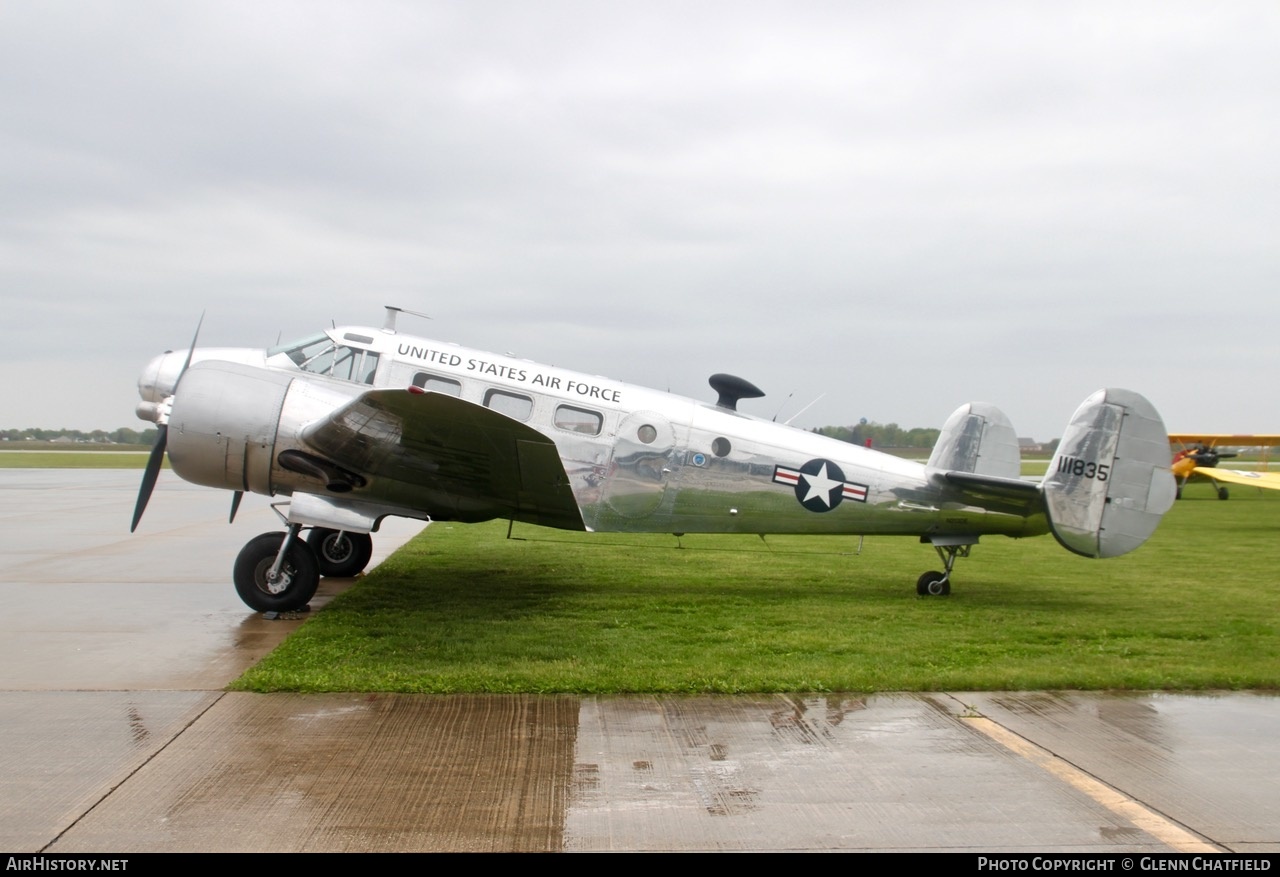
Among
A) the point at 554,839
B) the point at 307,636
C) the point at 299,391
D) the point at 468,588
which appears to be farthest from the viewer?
the point at 468,588

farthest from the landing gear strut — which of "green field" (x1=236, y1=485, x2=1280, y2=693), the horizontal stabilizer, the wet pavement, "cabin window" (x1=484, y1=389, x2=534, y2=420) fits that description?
"cabin window" (x1=484, y1=389, x2=534, y2=420)

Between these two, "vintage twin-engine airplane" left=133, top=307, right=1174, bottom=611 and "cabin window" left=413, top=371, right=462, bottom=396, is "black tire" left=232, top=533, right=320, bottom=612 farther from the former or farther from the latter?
"cabin window" left=413, top=371, right=462, bottom=396

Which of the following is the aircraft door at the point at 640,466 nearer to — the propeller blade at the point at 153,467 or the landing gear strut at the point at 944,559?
the landing gear strut at the point at 944,559

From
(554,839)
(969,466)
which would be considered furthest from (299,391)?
(969,466)

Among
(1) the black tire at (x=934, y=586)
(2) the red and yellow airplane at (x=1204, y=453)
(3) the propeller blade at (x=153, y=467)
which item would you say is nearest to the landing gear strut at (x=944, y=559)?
(1) the black tire at (x=934, y=586)

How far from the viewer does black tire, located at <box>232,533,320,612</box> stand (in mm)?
9383

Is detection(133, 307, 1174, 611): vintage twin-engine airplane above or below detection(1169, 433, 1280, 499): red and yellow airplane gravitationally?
below

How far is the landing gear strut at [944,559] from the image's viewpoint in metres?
11.3

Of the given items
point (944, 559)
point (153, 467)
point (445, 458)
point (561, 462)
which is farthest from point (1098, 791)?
point (153, 467)

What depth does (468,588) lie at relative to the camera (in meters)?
11.4

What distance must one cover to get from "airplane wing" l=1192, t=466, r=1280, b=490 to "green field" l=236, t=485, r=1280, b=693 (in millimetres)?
12540

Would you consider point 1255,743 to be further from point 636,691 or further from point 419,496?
point 419,496

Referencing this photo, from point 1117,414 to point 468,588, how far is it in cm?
754

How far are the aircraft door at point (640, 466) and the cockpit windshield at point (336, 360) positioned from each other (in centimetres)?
274
